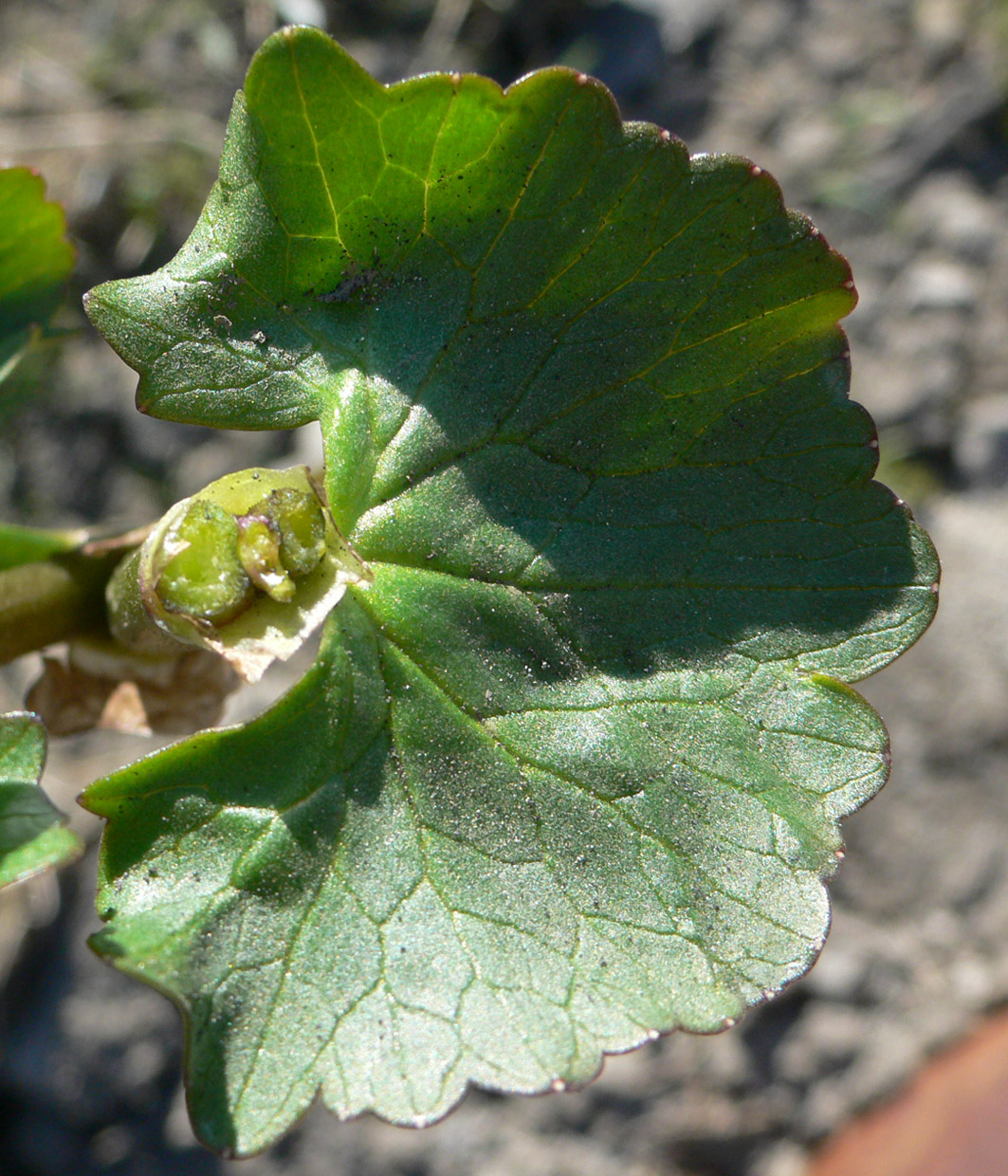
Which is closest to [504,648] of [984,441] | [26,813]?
[26,813]

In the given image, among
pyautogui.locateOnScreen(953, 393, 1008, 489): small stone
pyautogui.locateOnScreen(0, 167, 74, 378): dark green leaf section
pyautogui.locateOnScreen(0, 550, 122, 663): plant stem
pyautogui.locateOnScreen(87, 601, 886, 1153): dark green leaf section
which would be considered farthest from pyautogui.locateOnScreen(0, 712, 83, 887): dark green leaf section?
pyautogui.locateOnScreen(953, 393, 1008, 489): small stone

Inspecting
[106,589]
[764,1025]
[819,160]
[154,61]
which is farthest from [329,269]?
[764,1025]

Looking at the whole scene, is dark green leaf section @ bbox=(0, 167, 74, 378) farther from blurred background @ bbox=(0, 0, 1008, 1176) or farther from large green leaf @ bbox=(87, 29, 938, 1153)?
blurred background @ bbox=(0, 0, 1008, 1176)

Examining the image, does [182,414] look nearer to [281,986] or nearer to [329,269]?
[329,269]

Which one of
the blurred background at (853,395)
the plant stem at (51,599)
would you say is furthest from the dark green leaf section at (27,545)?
the blurred background at (853,395)

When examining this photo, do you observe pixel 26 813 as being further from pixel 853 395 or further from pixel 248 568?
pixel 853 395

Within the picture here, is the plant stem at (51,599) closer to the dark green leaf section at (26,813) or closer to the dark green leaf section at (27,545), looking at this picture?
the dark green leaf section at (27,545)
